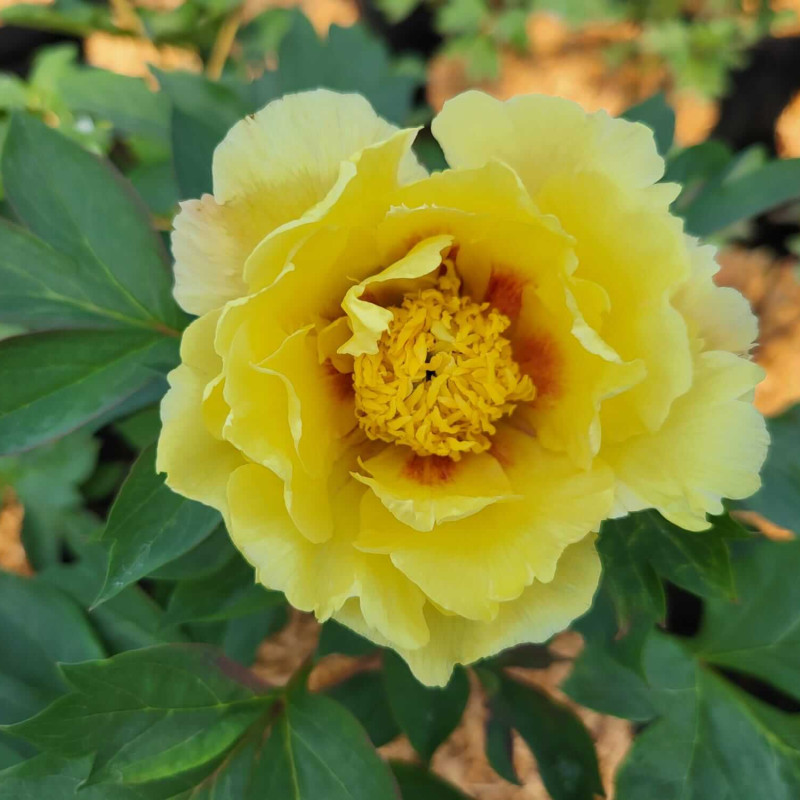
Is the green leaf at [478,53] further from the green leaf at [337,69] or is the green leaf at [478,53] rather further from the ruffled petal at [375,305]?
the ruffled petal at [375,305]

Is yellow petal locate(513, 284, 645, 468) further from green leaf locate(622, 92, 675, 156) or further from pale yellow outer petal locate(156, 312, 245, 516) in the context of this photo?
green leaf locate(622, 92, 675, 156)

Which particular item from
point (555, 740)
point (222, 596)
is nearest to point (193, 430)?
point (222, 596)

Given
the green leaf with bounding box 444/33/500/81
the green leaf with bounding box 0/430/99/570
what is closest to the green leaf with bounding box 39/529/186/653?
the green leaf with bounding box 0/430/99/570

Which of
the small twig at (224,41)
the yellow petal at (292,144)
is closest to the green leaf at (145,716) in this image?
the yellow petal at (292,144)

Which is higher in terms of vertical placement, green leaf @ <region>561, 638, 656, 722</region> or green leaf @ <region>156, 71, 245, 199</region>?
green leaf @ <region>156, 71, 245, 199</region>

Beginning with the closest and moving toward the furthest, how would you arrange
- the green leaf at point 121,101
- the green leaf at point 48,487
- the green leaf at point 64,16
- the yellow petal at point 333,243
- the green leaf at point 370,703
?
the yellow petal at point 333,243 → the green leaf at point 370,703 → the green leaf at point 121,101 → the green leaf at point 48,487 → the green leaf at point 64,16

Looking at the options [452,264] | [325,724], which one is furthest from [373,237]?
[325,724]
